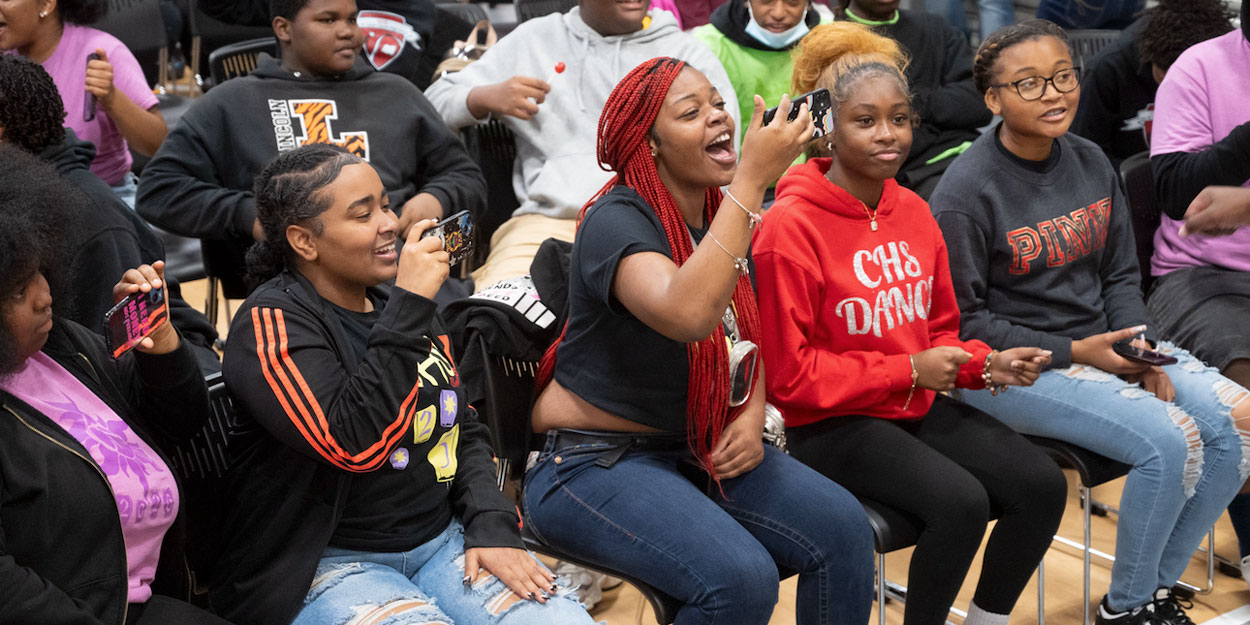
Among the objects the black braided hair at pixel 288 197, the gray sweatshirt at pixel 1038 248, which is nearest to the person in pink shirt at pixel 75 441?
the black braided hair at pixel 288 197

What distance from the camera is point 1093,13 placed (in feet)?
15.0

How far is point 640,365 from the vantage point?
2.02m

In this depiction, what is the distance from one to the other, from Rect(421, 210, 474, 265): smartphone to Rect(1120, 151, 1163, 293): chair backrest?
191 centimetres

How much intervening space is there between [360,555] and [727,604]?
1.87 feet

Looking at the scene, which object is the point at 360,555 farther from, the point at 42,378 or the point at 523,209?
the point at 523,209

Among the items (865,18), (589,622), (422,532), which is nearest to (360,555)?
(422,532)

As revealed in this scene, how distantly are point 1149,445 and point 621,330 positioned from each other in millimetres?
1195

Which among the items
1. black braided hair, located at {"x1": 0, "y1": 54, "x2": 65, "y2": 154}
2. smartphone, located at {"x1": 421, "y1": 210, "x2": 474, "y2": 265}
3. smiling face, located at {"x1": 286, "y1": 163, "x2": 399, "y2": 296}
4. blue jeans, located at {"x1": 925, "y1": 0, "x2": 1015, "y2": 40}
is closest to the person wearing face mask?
smartphone, located at {"x1": 421, "y1": 210, "x2": 474, "y2": 265}

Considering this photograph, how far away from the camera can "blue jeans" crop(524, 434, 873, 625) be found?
73.7 inches

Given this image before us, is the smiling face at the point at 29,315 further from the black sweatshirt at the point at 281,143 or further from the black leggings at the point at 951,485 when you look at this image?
the black leggings at the point at 951,485

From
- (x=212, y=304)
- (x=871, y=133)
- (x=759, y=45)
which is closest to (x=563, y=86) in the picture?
(x=759, y=45)

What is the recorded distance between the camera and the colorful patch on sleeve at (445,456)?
1.91m

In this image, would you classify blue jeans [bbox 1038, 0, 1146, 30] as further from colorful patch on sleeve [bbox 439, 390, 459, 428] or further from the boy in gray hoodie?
colorful patch on sleeve [bbox 439, 390, 459, 428]

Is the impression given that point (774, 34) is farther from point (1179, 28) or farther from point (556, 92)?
point (1179, 28)
